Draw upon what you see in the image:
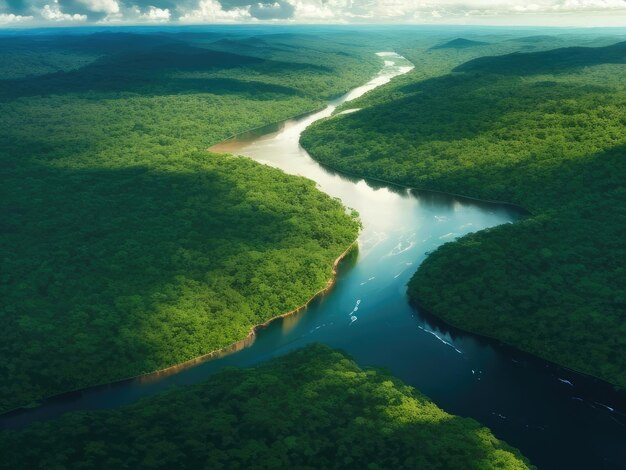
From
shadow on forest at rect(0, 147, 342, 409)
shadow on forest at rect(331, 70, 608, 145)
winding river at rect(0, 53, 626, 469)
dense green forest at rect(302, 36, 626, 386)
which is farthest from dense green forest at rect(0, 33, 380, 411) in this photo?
shadow on forest at rect(331, 70, 608, 145)

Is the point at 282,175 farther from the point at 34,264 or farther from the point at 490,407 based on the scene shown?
the point at 490,407

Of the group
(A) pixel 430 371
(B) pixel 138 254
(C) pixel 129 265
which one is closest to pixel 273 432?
(A) pixel 430 371

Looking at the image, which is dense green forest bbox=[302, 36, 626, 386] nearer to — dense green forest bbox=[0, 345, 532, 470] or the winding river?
the winding river

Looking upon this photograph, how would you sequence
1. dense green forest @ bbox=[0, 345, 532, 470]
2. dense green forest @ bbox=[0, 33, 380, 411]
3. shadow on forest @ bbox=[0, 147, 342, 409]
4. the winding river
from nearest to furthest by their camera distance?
dense green forest @ bbox=[0, 345, 532, 470]
the winding river
shadow on forest @ bbox=[0, 147, 342, 409]
dense green forest @ bbox=[0, 33, 380, 411]

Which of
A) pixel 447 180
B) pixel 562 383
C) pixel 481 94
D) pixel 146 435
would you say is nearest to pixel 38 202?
pixel 146 435

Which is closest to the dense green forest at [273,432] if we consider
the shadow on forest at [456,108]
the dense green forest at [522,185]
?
the dense green forest at [522,185]

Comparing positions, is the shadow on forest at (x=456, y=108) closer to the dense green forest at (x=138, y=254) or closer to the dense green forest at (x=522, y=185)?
the dense green forest at (x=522, y=185)
